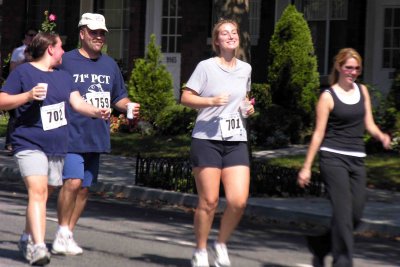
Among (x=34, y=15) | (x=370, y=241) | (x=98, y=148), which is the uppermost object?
(x=34, y=15)

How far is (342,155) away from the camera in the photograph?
8.14 metres

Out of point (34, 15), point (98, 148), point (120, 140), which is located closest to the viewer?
point (98, 148)

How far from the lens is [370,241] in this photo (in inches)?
452

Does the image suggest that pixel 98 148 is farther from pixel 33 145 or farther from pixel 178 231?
pixel 178 231

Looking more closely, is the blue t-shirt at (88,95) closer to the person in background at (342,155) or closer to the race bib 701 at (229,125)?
the race bib 701 at (229,125)

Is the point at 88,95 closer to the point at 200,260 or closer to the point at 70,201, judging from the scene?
the point at 70,201

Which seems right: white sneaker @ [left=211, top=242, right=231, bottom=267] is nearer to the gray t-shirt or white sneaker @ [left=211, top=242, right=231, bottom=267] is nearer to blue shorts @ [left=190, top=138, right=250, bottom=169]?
blue shorts @ [left=190, top=138, right=250, bottom=169]

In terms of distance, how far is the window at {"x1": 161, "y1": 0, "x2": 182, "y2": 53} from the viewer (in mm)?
26172

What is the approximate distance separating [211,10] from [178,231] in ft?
46.1

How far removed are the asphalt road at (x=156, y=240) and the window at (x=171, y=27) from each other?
12.6m

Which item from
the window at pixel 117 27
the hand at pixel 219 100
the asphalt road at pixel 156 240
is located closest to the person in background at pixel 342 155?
the hand at pixel 219 100

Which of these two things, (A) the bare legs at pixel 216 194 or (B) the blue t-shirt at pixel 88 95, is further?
(B) the blue t-shirt at pixel 88 95

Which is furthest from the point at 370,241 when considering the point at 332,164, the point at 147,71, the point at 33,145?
the point at 147,71

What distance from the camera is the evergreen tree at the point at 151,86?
75.0 feet
